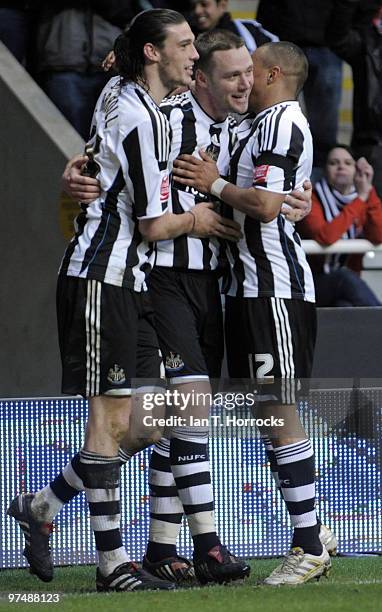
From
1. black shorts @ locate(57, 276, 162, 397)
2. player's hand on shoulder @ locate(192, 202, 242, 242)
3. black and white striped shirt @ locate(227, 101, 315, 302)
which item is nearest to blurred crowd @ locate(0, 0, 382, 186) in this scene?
black and white striped shirt @ locate(227, 101, 315, 302)

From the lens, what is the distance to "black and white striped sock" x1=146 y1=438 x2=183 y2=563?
557cm

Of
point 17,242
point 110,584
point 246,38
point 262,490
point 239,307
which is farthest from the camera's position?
point 17,242

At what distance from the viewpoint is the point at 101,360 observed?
17.2ft

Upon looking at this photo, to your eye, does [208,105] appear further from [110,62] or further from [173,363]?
[173,363]

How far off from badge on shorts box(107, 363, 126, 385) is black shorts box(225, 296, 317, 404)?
→ 1.80ft

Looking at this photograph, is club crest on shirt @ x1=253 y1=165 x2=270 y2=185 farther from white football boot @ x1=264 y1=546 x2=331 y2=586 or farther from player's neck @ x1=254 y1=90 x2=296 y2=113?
white football boot @ x1=264 y1=546 x2=331 y2=586

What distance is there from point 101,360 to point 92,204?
560mm

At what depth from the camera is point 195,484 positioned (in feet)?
17.6

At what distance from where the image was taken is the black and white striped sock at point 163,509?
5.57m

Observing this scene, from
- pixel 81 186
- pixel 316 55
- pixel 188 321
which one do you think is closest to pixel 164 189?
pixel 81 186

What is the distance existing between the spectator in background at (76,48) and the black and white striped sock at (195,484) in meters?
3.95

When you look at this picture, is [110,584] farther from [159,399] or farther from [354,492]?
[354,492]

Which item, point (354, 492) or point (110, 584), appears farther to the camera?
point (354, 492)

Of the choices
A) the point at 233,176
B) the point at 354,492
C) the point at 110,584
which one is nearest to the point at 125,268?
the point at 233,176
